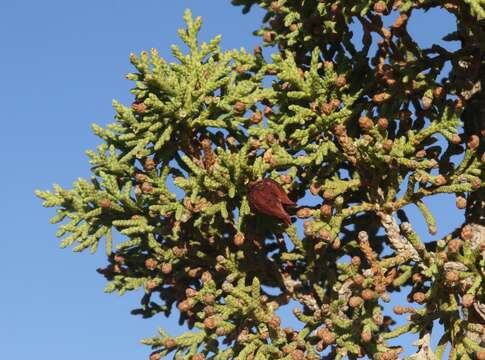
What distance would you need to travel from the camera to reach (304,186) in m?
13.0

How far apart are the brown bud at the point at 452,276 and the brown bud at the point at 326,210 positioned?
171 cm

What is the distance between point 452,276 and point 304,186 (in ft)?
8.38

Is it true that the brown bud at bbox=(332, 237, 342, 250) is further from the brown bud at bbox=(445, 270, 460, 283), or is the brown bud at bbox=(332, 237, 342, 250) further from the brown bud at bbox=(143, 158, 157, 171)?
the brown bud at bbox=(143, 158, 157, 171)

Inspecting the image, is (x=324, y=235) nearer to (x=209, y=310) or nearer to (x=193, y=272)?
(x=209, y=310)

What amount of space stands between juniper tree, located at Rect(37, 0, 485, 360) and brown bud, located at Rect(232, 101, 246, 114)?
0.12 feet

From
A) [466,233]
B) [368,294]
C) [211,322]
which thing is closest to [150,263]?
[211,322]

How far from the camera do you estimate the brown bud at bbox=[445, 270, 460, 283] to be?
11445mm

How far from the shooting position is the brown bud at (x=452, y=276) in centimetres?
1145

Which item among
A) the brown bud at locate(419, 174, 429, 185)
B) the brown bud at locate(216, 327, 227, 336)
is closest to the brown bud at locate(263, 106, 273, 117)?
the brown bud at locate(419, 174, 429, 185)

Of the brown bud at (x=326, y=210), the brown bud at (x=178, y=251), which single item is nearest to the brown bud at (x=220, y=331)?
the brown bud at (x=178, y=251)

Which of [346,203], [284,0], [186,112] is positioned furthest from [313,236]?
[284,0]

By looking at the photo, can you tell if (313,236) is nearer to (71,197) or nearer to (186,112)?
(186,112)

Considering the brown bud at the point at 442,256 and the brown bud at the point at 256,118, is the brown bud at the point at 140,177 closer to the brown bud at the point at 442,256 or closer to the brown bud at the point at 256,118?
the brown bud at the point at 256,118

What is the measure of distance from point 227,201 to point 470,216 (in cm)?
355
